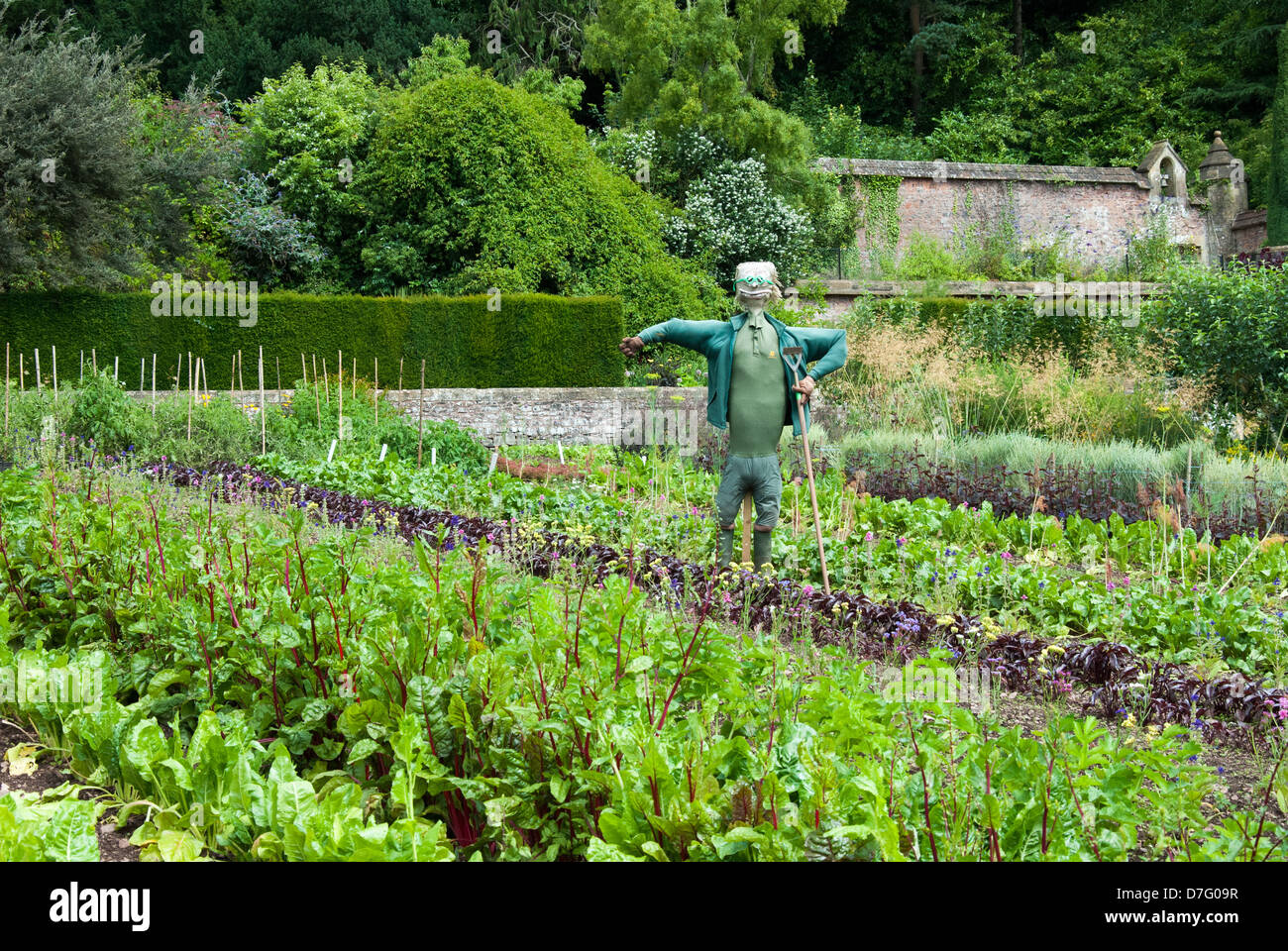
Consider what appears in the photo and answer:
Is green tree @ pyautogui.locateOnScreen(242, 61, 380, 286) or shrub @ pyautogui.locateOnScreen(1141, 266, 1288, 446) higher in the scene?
green tree @ pyautogui.locateOnScreen(242, 61, 380, 286)

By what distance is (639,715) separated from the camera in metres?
2.66

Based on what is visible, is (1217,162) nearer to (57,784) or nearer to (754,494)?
(754,494)

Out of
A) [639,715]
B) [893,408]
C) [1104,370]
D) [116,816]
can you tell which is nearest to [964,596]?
[639,715]

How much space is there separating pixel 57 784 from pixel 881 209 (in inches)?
841

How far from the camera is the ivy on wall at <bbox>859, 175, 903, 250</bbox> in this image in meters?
22.5

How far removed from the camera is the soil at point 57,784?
2.96 meters

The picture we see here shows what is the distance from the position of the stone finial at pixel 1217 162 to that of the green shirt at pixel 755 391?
23.1 meters

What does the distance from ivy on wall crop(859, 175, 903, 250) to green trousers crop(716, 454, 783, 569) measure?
57.7 feet

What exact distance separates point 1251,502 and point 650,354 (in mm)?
9060

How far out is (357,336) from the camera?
542 inches

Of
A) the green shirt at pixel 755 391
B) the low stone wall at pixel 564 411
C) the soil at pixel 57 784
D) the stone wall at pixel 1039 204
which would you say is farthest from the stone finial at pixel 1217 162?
the soil at pixel 57 784

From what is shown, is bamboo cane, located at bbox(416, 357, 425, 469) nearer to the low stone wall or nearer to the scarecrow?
the low stone wall

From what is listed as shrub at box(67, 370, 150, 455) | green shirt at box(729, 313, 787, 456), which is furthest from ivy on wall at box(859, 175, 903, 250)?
green shirt at box(729, 313, 787, 456)

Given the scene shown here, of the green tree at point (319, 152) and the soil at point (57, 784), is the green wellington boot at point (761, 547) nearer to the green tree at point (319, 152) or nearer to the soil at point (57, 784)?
the soil at point (57, 784)
